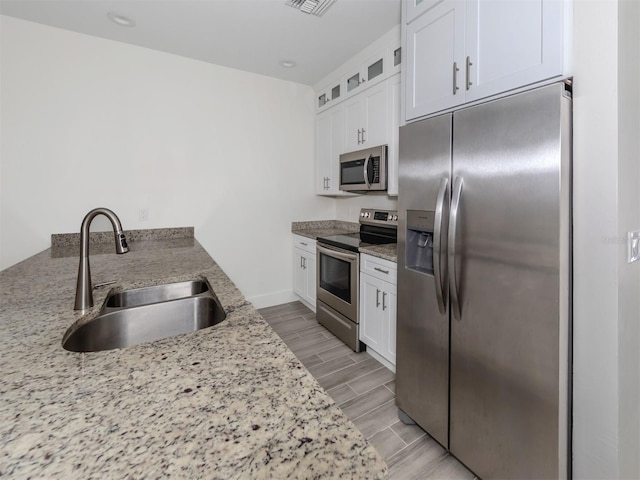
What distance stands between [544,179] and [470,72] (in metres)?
0.67

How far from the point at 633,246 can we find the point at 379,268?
135cm

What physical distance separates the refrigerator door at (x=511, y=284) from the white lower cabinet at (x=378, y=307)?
705 millimetres

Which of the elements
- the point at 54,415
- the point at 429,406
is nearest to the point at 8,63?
the point at 54,415

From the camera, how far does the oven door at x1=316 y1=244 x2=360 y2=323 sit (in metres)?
2.54

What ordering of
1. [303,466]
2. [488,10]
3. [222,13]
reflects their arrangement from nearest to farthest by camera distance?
[303,466]
[488,10]
[222,13]

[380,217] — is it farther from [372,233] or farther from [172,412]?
[172,412]

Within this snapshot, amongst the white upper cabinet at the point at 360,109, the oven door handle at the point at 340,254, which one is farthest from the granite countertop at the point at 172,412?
the white upper cabinet at the point at 360,109

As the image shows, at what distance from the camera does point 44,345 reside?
790 mm

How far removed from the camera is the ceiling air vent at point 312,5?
6.94 feet

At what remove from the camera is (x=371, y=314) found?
238 centimetres

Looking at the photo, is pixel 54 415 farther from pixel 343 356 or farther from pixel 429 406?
pixel 343 356

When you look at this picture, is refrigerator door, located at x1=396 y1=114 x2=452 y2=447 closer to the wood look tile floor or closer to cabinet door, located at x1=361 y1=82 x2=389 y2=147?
the wood look tile floor

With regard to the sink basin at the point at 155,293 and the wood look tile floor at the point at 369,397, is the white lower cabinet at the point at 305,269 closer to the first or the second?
the wood look tile floor at the point at 369,397

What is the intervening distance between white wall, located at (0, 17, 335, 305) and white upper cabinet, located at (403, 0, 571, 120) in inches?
79.9
